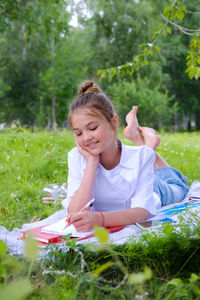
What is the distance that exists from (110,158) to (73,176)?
0.33 m

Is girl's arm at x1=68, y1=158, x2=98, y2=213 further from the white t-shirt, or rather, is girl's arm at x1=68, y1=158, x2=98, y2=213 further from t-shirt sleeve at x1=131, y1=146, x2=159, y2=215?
t-shirt sleeve at x1=131, y1=146, x2=159, y2=215

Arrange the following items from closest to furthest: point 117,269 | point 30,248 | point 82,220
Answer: point 30,248, point 117,269, point 82,220

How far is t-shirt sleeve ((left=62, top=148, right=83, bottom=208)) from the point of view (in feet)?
8.18

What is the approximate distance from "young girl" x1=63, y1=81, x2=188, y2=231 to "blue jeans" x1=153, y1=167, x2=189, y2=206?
0.68 metres

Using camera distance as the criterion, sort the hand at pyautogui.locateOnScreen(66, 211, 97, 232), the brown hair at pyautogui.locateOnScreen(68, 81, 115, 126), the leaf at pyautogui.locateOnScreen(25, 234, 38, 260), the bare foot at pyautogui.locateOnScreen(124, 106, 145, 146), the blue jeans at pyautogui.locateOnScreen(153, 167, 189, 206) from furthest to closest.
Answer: the bare foot at pyautogui.locateOnScreen(124, 106, 145, 146), the blue jeans at pyautogui.locateOnScreen(153, 167, 189, 206), the brown hair at pyautogui.locateOnScreen(68, 81, 115, 126), the hand at pyautogui.locateOnScreen(66, 211, 97, 232), the leaf at pyautogui.locateOnScreen(25, 234, 38, 260)

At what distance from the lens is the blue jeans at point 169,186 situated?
3217mm

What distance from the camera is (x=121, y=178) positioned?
8.32ft

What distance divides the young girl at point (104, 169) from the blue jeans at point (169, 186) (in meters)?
0.68

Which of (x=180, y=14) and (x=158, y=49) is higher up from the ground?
(x=180, y=14)

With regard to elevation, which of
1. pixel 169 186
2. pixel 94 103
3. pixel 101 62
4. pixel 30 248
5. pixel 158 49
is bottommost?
pixel 169 186

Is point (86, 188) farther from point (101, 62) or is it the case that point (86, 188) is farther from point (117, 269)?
point (101, 62)

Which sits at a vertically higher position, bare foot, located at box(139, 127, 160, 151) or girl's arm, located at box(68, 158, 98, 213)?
bare foot, located at box(139, 127, 160, 151)

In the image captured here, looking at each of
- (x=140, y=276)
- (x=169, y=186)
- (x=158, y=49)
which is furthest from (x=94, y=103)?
(x=140, y=276)

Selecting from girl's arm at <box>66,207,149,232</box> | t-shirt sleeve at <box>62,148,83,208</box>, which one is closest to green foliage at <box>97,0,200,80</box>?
t-shirt sleeve at <box>62,148,83,208</box>
